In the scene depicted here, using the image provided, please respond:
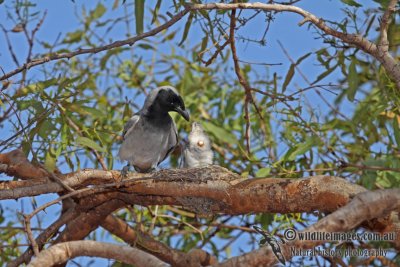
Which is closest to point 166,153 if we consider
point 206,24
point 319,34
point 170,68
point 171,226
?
point 171,226

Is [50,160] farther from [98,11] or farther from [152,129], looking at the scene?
[98,11]

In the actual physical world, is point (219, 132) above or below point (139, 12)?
above

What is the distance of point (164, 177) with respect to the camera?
4398mm

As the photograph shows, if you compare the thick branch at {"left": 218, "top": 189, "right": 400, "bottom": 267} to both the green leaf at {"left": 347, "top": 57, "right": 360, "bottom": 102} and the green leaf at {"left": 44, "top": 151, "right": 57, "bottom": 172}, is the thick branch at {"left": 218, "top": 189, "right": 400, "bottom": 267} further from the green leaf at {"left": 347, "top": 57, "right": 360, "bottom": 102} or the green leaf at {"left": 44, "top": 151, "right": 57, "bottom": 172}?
the green leaf at {"left": 44, "top": 151, "right": 57, "bottom": 172}

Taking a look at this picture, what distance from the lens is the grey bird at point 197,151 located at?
5.84 m

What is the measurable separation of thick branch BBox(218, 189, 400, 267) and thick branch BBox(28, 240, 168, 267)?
1.33 ft

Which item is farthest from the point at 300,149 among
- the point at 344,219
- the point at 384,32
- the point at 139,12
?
the point at 344,219

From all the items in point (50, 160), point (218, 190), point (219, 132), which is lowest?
point (218, 190)

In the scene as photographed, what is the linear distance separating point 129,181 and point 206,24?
3.79 ft

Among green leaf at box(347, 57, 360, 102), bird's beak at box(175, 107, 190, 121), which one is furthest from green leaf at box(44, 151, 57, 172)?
green leaf at box(347, 57, 360, 102)

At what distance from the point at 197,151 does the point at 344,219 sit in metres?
2.80

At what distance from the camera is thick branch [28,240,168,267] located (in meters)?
3.16

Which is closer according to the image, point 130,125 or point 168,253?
point 168,253

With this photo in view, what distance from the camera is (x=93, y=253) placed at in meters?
3.28
